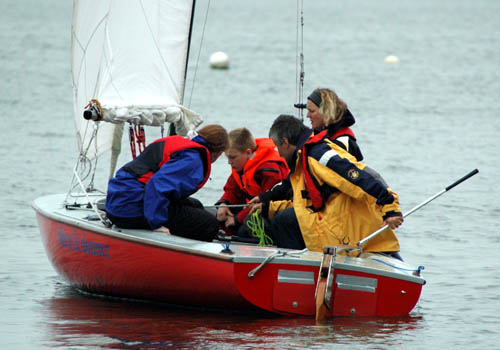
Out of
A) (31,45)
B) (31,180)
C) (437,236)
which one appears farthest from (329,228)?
(31,45)

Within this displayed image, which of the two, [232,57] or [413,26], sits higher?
[413,26]

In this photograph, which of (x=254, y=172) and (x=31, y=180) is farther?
(x=31, y=180)

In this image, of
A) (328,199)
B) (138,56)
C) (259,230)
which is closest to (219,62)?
(138,56)

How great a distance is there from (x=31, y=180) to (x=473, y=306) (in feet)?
24.4

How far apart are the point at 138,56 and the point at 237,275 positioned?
2.23m

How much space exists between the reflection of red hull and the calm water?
13 centimetres

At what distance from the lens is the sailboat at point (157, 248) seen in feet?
18.2

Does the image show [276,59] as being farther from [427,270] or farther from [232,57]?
[427,270]

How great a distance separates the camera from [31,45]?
4172cm

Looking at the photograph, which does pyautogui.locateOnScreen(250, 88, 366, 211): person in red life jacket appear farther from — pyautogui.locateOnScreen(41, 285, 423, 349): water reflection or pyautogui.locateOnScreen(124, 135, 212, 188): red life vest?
pyautogui.locateOnScreen(41, 285, 423, 349): water reflection

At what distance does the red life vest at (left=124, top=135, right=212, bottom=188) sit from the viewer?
19.0ft

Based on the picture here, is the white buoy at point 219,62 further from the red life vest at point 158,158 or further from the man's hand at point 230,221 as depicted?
the red life vest at point 158,158

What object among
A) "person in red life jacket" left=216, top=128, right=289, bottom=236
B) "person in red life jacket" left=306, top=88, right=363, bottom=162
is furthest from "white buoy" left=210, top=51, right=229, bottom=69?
"person in red life jacket" left=306, top=88, right=363, bottom=162

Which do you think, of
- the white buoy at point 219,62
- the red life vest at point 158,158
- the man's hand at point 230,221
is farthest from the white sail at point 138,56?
the white buoy at point 219,62
